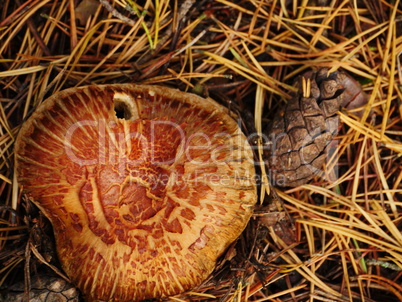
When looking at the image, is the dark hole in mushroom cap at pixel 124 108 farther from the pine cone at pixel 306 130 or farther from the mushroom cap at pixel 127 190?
the pine cone at pixel 306 130

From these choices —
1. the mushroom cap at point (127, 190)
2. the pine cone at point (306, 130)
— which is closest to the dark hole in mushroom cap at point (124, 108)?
the mushroom cap at point (127, 190)

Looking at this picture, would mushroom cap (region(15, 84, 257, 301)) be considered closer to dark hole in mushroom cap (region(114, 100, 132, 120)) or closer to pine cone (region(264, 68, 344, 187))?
dark hole in mushroom cap (region(114, 100, 132, 120))

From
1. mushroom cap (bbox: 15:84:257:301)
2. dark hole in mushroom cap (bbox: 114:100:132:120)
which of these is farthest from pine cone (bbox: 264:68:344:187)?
dark hole in mushroom cap (bbox: 114:100:132:120)

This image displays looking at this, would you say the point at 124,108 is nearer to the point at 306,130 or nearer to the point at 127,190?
the point at 127,190

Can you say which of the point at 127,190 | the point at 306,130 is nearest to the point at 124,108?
the point at 127,190

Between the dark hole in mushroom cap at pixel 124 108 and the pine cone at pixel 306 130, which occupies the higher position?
the dark hole in mushroom cap at pixel 124 108

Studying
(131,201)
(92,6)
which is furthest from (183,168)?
(92,6)
